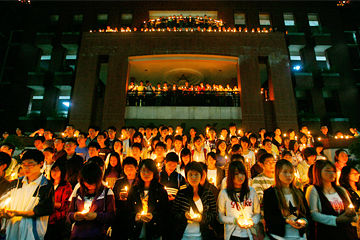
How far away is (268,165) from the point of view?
140 inches

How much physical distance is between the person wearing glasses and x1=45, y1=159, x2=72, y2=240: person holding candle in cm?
18

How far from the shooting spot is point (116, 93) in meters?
12.5

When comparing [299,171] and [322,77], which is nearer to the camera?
[299,171]

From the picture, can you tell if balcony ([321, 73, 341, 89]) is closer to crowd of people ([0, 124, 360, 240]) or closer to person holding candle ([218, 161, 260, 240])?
crowd of people ([0, 124, 360, 240])

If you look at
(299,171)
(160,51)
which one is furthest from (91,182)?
(160,51)

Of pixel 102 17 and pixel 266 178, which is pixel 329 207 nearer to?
pixel 266 178

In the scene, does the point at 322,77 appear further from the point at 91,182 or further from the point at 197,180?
the point at 91,182

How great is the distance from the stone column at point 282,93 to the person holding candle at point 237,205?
10.5 metres

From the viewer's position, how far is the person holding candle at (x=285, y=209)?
254 cm

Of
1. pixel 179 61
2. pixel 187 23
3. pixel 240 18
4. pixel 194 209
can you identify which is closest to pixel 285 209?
pixel 194 209

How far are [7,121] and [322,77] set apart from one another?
28166mm

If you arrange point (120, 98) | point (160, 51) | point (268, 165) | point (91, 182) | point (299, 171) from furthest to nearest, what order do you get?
point (160, 51) → point (120, 98) → point (299, 171) → point (268, 165) → point (91, 182)

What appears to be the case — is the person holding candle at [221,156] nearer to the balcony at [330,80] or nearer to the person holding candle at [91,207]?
the person holding candle at [91,207]

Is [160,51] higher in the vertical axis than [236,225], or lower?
higher
